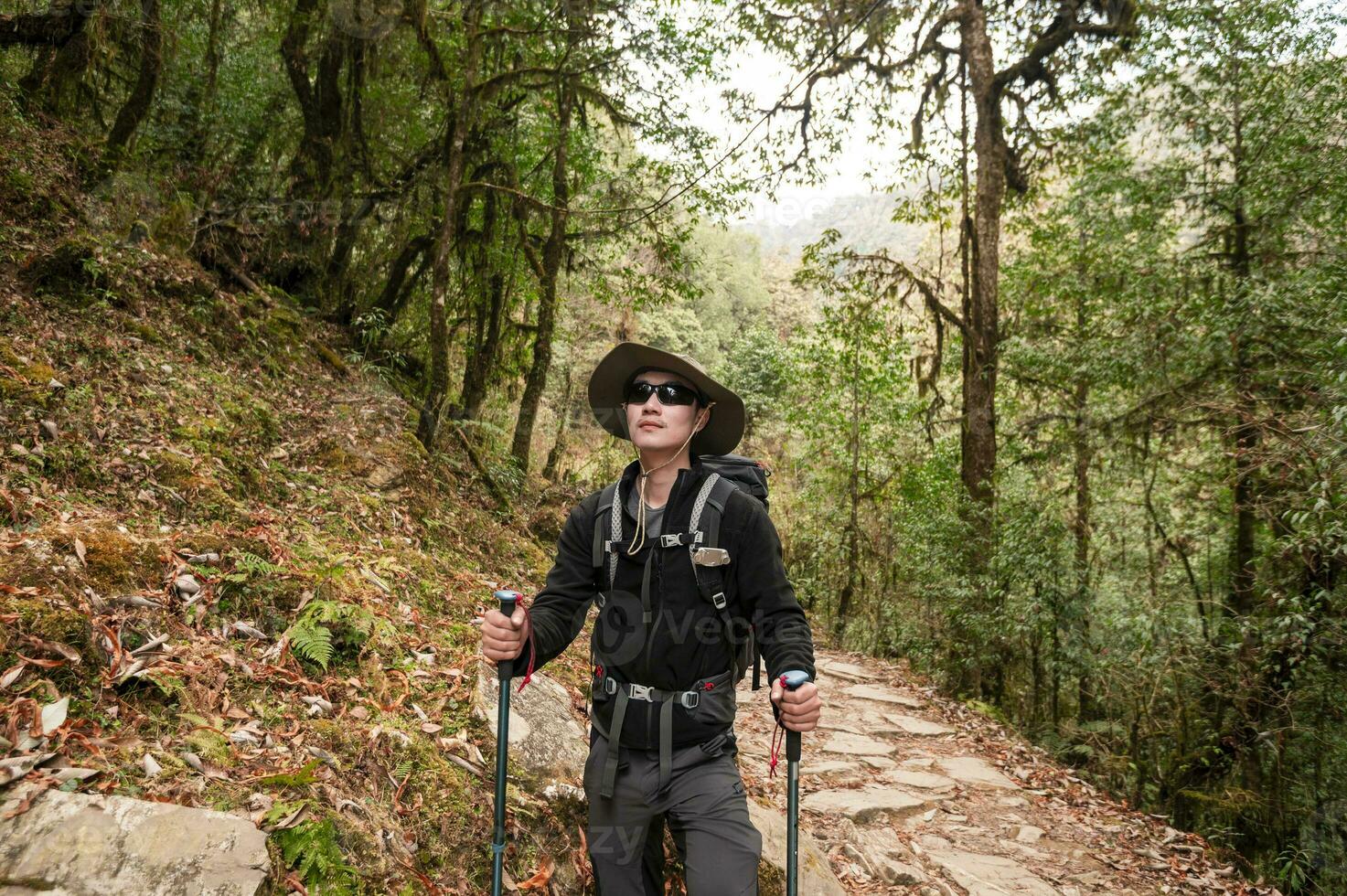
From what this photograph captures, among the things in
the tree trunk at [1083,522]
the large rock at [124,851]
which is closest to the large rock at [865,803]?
the large rock at [124,851]

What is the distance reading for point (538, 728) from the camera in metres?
4.04

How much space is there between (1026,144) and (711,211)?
5405 mm

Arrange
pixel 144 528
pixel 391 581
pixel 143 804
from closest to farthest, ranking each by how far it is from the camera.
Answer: pixel 143 804 < pixel 144 528 < pixel 391 581

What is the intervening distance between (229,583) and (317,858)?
2.11 metres

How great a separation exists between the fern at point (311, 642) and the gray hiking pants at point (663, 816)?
187 cm

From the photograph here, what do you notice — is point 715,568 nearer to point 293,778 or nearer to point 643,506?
point 643,506

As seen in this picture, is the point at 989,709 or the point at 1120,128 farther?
the point at 1120,128

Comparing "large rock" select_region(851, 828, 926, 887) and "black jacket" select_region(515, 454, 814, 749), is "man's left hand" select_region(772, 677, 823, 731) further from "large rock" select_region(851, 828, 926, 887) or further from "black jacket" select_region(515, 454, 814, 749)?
"large rock" select_region(851, 828, 926, 887)

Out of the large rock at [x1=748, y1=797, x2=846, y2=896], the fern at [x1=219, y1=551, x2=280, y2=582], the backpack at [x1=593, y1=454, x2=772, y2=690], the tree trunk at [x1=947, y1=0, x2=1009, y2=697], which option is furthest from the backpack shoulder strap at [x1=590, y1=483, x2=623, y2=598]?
the tree trunk at [x1=947, y1=0, x2=1009, y2=697]

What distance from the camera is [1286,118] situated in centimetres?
841

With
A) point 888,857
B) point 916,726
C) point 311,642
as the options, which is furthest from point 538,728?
point 916,726

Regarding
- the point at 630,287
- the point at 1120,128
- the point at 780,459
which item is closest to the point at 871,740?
the point at 630,287

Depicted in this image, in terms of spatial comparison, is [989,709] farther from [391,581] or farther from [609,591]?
[609,591]

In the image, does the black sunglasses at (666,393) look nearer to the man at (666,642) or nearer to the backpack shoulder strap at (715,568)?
the man at (666,642)
